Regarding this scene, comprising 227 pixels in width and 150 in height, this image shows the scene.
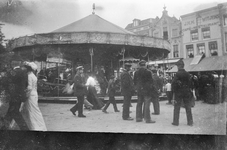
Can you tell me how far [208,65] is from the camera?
202 inches

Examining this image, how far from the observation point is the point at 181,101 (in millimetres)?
4531

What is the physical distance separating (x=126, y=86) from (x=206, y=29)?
297 cm

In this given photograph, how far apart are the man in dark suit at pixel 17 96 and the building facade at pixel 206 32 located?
A: 15.6 ft

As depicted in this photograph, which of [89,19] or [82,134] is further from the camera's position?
[89,19]

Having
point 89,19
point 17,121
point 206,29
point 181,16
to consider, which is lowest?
point 17,121

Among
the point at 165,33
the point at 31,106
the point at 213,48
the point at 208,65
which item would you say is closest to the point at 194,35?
the point at 213,48

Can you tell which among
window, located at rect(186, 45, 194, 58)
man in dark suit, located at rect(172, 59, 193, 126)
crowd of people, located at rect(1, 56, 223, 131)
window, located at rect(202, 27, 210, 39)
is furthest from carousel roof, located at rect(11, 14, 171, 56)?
man in dark suit, located at rect(172, 59, 193, 126)

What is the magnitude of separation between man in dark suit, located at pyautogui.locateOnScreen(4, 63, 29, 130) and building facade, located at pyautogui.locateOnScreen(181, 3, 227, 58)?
477 centimetres

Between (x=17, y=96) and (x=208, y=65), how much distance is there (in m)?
5.36

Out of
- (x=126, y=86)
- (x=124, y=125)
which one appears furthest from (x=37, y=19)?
(x=124, y=125)

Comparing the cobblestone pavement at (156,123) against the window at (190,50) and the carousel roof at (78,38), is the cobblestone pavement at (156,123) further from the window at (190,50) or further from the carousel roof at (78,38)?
the carousel roof at (78,38)

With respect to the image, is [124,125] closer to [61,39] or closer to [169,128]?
[169,128]

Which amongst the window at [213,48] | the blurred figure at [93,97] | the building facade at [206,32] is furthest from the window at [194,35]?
the blurred figure at [93,97]

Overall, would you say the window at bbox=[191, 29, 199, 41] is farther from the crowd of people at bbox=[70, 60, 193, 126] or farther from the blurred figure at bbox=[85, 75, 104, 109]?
the blurred figure at bbox=[85, 75, 104, 109]
